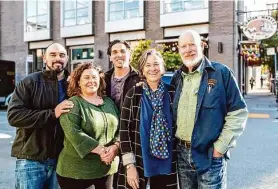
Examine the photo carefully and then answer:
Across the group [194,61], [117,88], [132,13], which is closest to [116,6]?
[132,13]

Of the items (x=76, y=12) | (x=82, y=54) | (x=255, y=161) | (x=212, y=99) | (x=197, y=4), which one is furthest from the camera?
(x=82, y=54)

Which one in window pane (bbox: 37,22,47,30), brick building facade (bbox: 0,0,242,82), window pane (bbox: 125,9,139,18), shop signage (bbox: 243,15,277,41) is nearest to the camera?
shop signage (bbox: 243,15,277,41)

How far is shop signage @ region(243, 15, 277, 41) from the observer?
16.6 m

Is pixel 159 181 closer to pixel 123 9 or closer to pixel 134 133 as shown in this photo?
pixel 134 133

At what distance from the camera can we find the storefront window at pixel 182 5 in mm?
18375

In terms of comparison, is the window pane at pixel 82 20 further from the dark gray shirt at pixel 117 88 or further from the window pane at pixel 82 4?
the dark gray shirt at pixel 117 88

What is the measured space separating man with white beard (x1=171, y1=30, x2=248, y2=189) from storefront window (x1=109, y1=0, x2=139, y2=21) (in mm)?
→ 18467

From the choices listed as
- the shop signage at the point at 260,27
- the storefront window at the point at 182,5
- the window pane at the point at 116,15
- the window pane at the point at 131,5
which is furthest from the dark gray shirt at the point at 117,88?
the window pane at the point at 116,15

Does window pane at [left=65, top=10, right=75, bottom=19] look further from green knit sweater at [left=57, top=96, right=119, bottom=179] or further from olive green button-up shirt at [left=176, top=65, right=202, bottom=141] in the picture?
olive green button-up shirt at [left=176, top=65, right=202, bottom=141]

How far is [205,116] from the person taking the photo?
2475 millimetres

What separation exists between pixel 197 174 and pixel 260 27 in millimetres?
15962

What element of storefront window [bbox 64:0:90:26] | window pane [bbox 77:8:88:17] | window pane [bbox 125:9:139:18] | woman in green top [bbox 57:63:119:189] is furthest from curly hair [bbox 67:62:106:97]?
window pane [bbox 77:8:88:17]

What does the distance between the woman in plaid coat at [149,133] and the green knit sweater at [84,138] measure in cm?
16

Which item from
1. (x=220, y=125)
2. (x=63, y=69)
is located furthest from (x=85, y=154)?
(x=220, y=125)
